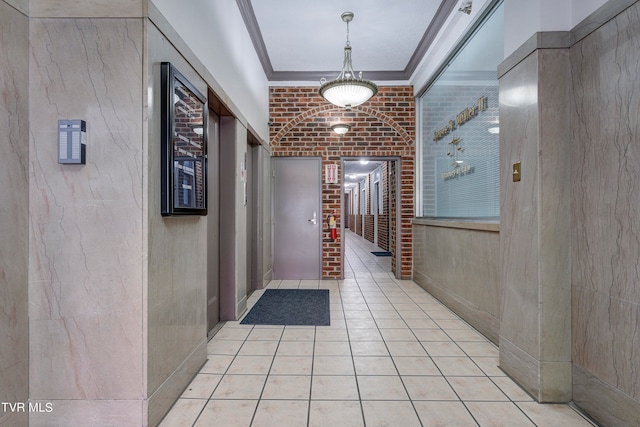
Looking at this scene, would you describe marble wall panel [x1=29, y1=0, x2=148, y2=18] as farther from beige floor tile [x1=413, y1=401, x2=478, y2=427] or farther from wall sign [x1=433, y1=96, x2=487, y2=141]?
wall sign [x1=433, y1=96, x2=487, y2=141]

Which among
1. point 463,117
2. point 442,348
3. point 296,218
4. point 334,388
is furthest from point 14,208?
point 296,218

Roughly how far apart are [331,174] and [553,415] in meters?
4.09

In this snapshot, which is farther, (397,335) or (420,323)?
(420,323)

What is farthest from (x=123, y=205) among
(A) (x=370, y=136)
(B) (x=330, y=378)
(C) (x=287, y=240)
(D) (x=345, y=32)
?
(A) (x=370, y=136)

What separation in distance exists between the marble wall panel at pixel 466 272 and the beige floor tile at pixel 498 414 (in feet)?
3.10

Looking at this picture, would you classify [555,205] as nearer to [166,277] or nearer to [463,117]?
[463,117]

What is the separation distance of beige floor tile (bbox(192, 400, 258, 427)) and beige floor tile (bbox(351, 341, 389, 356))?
3.21 feet

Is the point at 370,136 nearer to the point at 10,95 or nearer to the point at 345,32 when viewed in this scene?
the point at 345,32

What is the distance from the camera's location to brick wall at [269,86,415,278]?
17.5 ft

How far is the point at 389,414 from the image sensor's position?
1843 mm

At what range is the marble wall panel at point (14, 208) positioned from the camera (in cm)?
146

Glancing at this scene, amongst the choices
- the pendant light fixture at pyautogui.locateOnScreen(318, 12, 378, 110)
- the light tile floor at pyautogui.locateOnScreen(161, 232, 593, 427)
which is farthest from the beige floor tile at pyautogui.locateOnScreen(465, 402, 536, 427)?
the pendant light fixture at pyautogui.locateOnScreen(318, 12, 378, 110)

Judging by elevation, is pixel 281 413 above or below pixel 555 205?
below

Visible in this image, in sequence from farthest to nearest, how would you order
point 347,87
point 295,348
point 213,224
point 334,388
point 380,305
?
point 380,305 < point 347,87 < point 213,224 < point 295,348 < point 334,388
